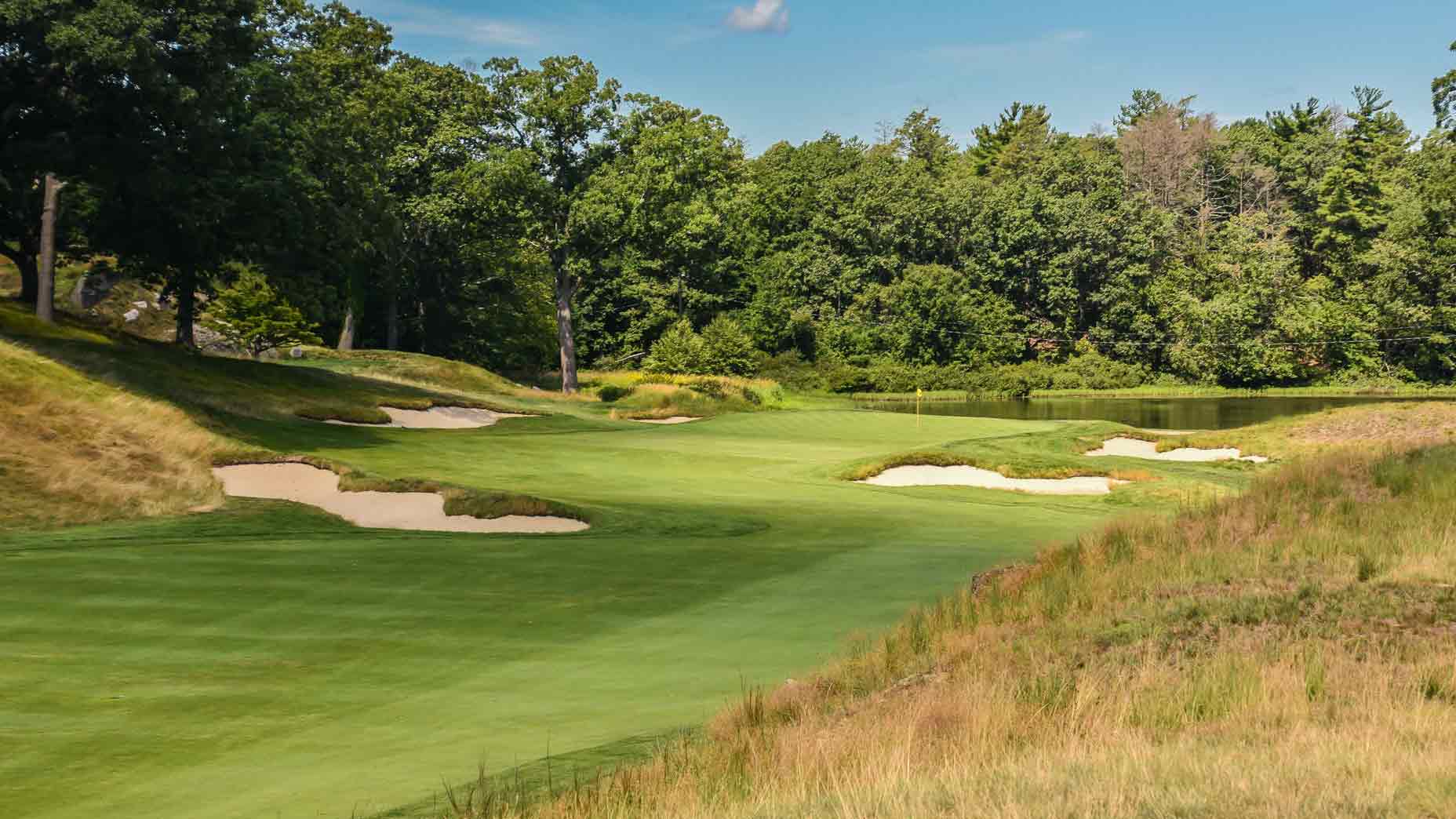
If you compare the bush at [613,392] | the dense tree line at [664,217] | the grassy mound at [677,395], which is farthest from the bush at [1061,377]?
the bush at [613,392]

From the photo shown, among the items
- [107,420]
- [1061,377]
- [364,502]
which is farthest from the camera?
[1061,377]

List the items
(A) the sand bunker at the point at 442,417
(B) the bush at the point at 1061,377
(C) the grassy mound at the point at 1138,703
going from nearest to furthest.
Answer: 1. (C) the grassy mound at the point at 1138,703
2. (A) the sand bunker at the point at 442,417
3. (B) the bush at the point at 1061,377

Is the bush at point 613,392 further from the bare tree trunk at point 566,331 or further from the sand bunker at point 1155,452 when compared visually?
the sand bunker at point 1155,452

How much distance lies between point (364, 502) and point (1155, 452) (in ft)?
81.6

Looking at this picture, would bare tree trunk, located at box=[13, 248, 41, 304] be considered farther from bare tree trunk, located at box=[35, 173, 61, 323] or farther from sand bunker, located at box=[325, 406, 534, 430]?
sand bunker, located at box=[325, 406, 534, 430]

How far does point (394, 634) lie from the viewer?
35.0 ft

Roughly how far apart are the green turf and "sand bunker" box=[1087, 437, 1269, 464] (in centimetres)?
1497

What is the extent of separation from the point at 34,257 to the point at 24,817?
37250mm


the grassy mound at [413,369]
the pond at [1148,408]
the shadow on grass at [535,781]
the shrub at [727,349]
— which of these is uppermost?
the shrub at [727,349]

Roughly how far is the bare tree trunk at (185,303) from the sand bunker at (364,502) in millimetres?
19891

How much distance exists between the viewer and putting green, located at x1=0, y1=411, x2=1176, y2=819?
287 inches

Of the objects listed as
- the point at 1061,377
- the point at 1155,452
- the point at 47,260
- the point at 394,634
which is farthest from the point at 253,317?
the point at 1061,377

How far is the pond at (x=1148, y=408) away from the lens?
196 feet

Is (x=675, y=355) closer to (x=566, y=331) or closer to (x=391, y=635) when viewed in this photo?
(x=566, y=331)
